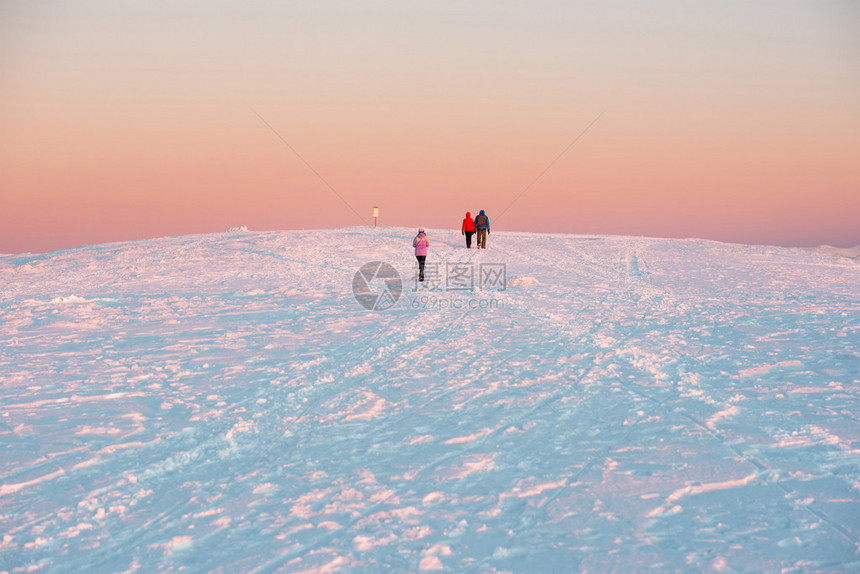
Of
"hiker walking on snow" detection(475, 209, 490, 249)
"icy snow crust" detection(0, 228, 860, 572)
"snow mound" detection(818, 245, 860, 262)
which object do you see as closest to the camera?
"icy snow crust" detection(0, 228, 860, 572)

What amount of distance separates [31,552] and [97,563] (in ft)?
2.25

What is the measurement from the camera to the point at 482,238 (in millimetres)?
31969

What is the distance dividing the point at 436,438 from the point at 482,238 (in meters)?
25.2

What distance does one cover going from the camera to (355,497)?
5809 mm

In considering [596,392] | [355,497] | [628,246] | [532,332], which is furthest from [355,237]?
[355,497]

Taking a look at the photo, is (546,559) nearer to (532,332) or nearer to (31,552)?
(31,552)

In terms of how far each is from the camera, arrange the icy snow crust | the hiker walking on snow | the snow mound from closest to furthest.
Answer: the icy snow crust, the hiker walking on snow, the snow mound

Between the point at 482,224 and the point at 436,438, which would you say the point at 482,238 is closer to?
the point at 482,224

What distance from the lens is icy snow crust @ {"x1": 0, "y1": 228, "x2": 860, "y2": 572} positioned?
5.01 m

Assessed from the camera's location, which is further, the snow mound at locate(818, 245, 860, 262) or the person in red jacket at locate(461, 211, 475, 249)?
the snow mound at locate(818, 245, 860, 262)

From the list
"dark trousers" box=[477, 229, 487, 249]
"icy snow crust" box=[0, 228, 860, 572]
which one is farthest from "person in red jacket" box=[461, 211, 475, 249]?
"icy snow crust" box=[0, 228, 860, 572]

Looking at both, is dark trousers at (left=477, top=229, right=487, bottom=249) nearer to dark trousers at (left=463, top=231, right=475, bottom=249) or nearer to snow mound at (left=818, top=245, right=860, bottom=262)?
dark trousers at (left=463, top=231, right=475, bottom=249)

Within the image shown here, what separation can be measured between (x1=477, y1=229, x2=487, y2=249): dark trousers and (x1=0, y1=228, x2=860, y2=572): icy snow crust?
14.2m

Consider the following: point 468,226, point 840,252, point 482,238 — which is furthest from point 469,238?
point 840,252
